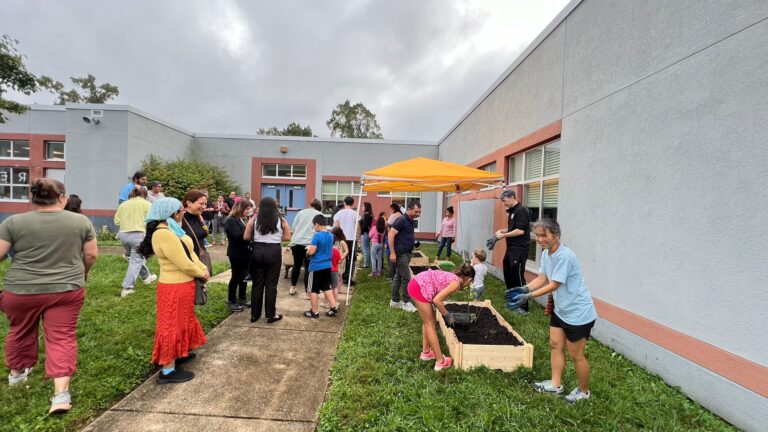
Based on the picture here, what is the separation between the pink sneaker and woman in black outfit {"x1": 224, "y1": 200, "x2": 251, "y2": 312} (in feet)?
11.2

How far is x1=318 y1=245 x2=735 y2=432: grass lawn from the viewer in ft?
9.21

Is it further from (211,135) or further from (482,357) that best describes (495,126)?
(211,135)

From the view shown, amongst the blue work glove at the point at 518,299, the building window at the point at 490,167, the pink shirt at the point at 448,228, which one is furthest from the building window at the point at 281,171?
the blue work glove at the point at 518,299

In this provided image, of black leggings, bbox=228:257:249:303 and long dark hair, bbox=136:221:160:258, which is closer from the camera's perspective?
long dark hair, bbox=136:221:160:258

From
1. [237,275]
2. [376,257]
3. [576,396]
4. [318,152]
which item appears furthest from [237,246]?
[318,152]

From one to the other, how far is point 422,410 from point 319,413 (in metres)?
0.86

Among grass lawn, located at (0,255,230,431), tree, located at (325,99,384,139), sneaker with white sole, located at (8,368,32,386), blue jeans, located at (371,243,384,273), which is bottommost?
grass lawn, located at (0,255,230,431)

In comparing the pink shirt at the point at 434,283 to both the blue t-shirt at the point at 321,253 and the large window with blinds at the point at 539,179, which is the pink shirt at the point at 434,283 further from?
the large window with blinds at the point at 539,179

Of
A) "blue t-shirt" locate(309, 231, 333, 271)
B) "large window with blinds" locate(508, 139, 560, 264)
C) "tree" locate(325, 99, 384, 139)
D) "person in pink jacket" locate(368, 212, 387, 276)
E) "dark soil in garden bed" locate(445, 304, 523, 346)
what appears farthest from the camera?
"tree" locate(325, 99, 384, 139)

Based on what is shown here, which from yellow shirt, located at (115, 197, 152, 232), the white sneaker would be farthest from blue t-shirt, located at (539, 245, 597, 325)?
the white sneaker

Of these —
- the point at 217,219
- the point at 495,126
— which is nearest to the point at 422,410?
the point at 495,126

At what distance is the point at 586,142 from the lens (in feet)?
17.0

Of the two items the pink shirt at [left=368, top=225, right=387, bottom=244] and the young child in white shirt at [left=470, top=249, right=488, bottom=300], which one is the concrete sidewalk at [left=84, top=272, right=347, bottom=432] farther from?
the pink shirt at [left=368, top=225, right=387, bottom=244]

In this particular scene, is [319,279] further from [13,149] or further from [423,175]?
[13,149]
